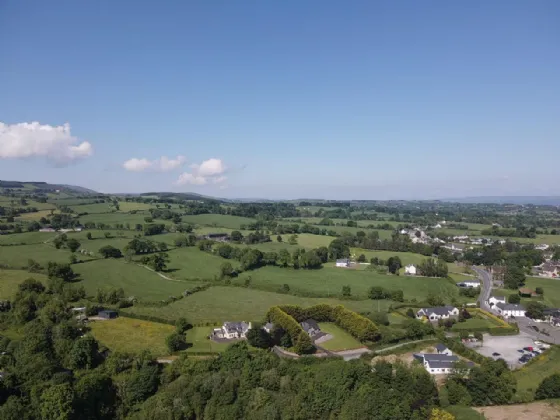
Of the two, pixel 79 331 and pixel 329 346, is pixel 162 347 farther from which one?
pixel 329 346

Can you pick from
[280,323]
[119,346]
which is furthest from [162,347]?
[280,323]

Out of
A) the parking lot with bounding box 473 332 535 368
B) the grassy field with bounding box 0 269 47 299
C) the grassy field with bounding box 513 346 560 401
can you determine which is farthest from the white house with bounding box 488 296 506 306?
the grassy field with bounding box 0 269 47 299

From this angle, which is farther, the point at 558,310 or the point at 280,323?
the point at 558,310

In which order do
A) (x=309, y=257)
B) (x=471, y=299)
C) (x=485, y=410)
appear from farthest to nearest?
(x=309, y=257) < (x=471, y=299) < (x=485, y=410)

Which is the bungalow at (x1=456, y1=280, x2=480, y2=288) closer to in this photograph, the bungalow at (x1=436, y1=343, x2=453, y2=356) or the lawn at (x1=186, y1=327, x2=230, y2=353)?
the bungalow at (x1=436, y1=343, x2=453, y2=356)

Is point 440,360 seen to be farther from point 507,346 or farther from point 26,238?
point 26,238

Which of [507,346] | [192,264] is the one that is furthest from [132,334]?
[507,346]

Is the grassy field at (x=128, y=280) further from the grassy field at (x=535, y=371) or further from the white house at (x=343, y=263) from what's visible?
the grassy field at (x=535, y=371)
